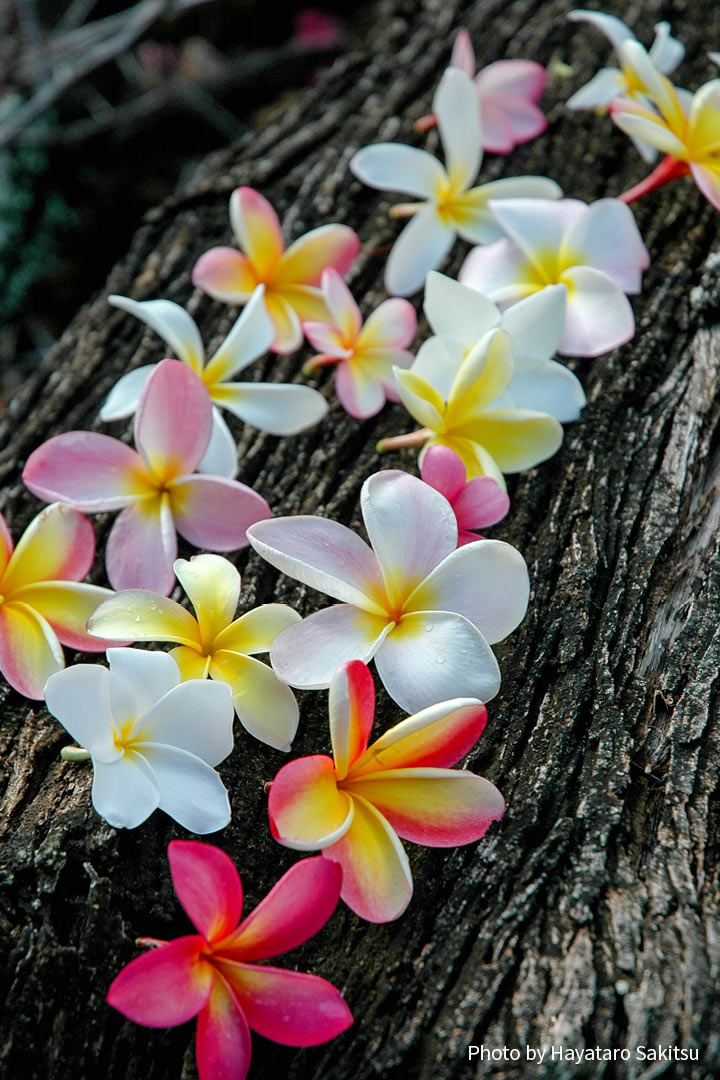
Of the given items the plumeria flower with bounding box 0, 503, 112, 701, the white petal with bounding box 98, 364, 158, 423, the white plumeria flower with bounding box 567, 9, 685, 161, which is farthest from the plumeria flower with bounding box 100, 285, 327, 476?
the white plumeria flower with bounding box 567, 9, 685, 161

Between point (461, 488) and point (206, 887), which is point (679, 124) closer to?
point (461, 488)

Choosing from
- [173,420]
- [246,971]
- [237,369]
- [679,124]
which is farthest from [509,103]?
[246,971]

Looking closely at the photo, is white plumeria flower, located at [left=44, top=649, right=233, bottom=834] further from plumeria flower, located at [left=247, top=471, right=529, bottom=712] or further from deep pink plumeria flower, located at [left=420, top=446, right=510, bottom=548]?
deep pink plumeria flower, located at [left=420, top=446, right=510, bottom=548]

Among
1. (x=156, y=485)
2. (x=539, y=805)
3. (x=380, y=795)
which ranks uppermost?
(x=156, y=485)

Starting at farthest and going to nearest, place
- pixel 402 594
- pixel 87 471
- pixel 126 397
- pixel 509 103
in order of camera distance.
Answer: pixel 509 103 < pixel 126 397 < pixel 87 471 < pixel 402 594

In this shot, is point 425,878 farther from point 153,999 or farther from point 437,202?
point 437,202

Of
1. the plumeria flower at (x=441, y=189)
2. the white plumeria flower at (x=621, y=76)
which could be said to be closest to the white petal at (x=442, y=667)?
the plumeria flower at (x=441, y=189)

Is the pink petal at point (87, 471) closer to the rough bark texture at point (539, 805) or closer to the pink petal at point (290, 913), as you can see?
the rough bark texture at point (539, 805)
